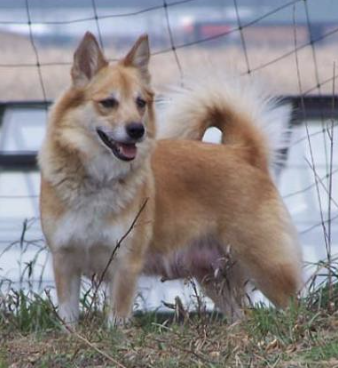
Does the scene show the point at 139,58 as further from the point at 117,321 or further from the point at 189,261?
the point at 117,321

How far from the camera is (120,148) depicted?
21.7 ft

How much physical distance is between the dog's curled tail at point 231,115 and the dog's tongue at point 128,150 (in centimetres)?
84

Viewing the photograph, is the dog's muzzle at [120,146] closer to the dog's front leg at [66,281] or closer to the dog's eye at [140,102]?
the dog's eye at [140,102]

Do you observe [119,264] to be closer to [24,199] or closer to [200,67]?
[200,67]

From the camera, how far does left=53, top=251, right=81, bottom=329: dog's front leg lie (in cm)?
661

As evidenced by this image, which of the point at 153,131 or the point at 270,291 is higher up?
the point at 153,131

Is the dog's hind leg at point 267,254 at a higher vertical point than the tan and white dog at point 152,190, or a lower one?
lower

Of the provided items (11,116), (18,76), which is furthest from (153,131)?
(18,76)

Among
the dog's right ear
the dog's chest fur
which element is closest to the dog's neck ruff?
the dog's chest fur

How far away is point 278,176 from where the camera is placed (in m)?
9.21

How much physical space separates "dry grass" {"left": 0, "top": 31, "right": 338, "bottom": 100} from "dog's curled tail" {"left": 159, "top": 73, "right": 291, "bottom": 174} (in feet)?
11.0

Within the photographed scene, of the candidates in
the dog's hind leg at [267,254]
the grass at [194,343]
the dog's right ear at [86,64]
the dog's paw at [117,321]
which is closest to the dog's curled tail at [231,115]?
the dog's hind leg at [267,254]

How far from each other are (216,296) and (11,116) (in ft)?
11.8

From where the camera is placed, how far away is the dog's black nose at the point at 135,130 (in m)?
6.46
